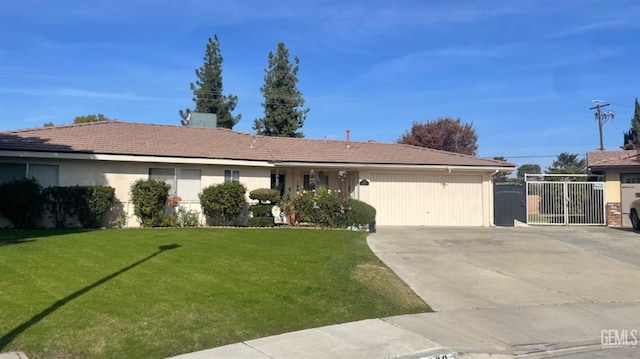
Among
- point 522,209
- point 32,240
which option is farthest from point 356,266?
point 522,209

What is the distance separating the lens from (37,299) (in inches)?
277

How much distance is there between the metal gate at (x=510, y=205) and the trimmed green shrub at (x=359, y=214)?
26.5ft

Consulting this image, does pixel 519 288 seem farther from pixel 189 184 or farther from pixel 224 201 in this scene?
pixel 189 184

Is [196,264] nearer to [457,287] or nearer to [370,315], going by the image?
[370,315]

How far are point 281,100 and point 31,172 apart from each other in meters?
27.9

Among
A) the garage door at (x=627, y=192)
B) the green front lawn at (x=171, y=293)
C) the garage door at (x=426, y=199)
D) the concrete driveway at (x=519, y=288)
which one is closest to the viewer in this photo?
the green front lawn at (x=171, y=293)

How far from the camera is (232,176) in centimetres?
1962

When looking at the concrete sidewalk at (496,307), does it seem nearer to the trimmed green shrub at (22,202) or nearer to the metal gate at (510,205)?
the metal gate at (510,205)

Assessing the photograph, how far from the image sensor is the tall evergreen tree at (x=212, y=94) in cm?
4484

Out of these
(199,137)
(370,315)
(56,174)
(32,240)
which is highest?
(199,137)

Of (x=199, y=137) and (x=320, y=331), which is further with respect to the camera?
(x=199, y=137)

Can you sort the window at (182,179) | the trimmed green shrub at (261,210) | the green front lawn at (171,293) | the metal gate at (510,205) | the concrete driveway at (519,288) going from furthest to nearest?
the metal gate at (510,205) → the window at (182,179) → the trimmed green shrub at (261,210) → the concrete driveway at (519,288) → the green front lawn at (171,293)

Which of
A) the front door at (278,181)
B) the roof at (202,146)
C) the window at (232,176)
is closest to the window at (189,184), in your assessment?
the roof at (202,146)

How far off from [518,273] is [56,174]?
49.3ft
